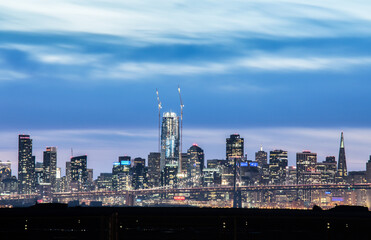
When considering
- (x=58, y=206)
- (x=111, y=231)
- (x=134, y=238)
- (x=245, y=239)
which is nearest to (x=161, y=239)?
(x=134, y=238)

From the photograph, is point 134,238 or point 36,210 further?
point 36,210

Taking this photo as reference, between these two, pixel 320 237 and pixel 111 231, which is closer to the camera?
pixel 111 231

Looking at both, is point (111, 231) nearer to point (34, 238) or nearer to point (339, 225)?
point (34, 238)

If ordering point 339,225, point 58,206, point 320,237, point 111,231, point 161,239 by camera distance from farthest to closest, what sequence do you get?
point 58,206 < point 339,225 < point 320,237 < point 161,239 < point 111,231

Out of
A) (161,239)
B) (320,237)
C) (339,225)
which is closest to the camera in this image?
(161,239)

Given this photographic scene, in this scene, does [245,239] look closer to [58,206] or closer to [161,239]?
[161,239]

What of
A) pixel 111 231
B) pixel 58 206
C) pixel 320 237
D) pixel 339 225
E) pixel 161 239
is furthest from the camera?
pixel 58 206

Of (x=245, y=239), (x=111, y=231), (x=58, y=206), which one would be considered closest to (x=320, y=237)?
(x=245, y=239)

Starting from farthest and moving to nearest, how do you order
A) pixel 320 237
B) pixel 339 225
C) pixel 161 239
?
pixel 339 225, pixel 320 237, pixel 161 239
